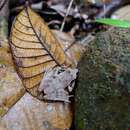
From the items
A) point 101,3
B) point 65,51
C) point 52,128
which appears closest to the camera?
point 52,128

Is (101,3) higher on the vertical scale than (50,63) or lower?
higher

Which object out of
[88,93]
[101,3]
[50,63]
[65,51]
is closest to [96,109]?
[88,93]

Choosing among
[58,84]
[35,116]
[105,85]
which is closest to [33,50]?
[58,84]

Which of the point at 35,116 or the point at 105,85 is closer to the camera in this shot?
the point at 105,85

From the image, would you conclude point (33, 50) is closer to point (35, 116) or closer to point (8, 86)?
point (8, 86)

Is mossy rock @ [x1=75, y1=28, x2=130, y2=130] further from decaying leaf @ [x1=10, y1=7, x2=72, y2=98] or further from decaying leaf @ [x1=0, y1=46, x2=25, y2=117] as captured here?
decaying leaf @ [x1=0, y1=46, x2=25, y2=117]

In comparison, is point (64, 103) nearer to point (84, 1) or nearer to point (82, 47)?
point (82, 47)
